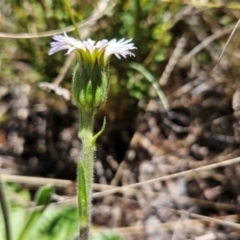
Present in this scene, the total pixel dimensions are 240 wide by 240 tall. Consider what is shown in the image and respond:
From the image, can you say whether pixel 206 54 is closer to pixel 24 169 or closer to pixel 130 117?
pixel 130 117

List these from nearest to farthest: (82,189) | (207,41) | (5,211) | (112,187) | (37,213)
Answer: (82,189)
(5,211)
(37,213)
(112,187)
(207,41)

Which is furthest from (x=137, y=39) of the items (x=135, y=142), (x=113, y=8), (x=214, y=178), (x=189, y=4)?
(x=214, y=178)

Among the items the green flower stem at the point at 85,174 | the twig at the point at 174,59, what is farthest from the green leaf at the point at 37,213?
the twig at the point at 174,59

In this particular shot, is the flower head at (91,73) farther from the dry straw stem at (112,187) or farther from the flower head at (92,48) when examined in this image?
the dry straw stem at (112,187)

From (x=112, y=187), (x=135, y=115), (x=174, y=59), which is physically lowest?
(x=112, y=187)

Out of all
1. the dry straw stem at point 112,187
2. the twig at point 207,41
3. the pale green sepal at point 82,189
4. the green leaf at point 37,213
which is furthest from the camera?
the twig at point 207,41

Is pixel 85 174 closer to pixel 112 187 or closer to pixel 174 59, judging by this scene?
pixel 112 187

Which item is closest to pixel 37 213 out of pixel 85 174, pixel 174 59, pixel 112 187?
pixel 112 187
